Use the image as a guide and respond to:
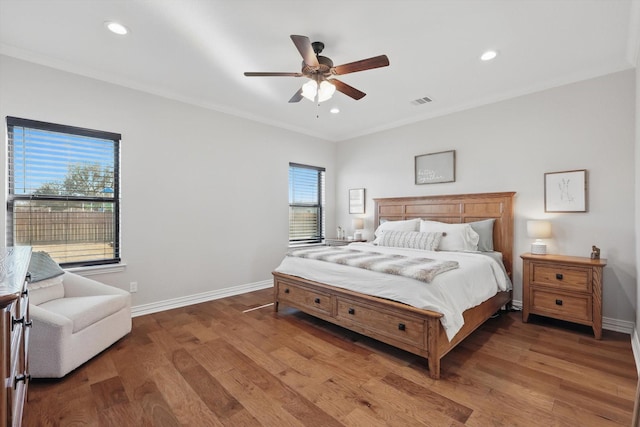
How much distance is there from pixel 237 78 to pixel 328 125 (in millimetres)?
2101

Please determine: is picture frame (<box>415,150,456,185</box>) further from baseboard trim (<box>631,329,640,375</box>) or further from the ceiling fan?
baseboard trim (<box>631,329,640,375</box>)

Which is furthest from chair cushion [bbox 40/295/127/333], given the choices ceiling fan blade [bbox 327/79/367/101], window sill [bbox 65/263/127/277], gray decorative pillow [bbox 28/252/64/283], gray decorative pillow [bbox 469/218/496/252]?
gray decorative pillow [bbox 469/218/496/252]

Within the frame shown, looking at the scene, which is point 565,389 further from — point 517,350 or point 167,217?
point 167,217

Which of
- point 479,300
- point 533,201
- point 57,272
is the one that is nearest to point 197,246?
point 57,272

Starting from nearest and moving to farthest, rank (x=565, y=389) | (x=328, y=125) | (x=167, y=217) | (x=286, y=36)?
(x=565, y=389)
(x=286, y=36)
(x=167, y=217)
(x=328, y=125)

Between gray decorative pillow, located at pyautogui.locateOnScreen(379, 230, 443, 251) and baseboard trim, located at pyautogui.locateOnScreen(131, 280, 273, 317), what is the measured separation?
81.5 inches

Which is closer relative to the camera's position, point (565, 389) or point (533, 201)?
point (565, 389)

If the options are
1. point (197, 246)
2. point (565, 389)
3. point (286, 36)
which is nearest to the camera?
point (565, 389)

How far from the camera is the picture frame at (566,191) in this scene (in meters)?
3.21

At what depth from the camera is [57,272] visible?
2.60 m

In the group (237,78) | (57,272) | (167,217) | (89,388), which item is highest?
(237,78)

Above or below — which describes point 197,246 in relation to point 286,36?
below

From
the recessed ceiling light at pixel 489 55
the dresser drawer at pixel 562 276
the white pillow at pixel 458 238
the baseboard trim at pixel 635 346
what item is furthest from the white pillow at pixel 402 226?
the baseboard trim at pixel 635 346

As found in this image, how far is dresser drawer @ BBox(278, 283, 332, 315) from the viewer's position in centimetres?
302
